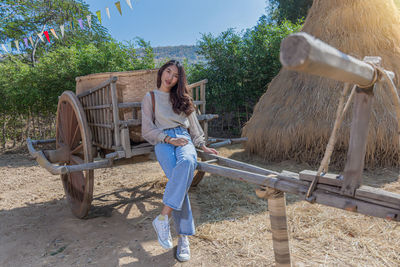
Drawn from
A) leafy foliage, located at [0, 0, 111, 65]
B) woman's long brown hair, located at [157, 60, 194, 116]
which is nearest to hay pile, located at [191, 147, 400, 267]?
woman's long brown hair, located at [157, 60, 194, 116]

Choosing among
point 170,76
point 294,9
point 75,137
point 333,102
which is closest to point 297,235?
point 170,76

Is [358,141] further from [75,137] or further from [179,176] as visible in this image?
[75,137]

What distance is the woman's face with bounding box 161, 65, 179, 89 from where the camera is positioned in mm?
2535

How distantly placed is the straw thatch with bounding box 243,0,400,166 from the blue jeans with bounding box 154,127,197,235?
3228 millimetres

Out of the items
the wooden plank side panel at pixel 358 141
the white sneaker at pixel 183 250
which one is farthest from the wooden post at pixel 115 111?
the wooden plank side panel at pixel 358 141

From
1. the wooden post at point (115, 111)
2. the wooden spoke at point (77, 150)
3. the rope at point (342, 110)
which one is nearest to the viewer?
the rope at point (342, 110)

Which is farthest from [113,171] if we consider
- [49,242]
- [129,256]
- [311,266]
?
[311,266]

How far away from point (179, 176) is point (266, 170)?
70 centimetres

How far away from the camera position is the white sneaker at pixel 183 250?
2.26 m

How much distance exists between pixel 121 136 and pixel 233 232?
1491mm

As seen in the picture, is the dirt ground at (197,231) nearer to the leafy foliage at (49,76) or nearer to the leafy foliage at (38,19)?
the leafy foliage at (49,76)

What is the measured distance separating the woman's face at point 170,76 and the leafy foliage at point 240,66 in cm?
598

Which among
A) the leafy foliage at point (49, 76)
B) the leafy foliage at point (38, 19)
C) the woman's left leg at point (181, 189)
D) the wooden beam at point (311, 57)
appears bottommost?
the woman's left leg at point (181, 189)

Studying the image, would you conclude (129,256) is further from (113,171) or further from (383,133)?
(383,133)
